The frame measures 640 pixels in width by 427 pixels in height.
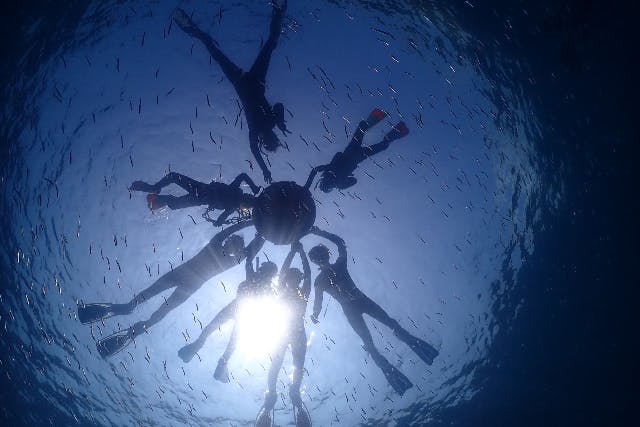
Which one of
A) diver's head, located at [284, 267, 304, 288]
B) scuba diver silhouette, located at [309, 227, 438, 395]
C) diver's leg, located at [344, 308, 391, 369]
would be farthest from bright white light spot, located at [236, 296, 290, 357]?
diver's leg, located at [344, 308, 391, 369]

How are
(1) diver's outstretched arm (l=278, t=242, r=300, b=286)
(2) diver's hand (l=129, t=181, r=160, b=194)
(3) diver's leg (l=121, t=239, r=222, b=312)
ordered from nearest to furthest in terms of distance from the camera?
(2) diver's hand (l=129, t=181, r=160, b=194) < (1) diver's outstretched arm (l=278, t=242, r=300, b=286) < (3) diver's leg (l=121, t=239, r=222, b=312)

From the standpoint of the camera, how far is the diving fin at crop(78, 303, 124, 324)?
7773 mm

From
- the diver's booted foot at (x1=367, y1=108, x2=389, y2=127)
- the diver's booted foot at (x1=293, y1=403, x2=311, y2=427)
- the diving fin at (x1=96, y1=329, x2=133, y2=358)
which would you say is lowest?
the diver's booted foot at (x1=293, y1=403, x2=311, y2=427)

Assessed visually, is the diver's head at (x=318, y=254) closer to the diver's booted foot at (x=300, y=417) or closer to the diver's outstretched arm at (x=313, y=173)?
the diver's outstretched arm at (x=313, y=173)

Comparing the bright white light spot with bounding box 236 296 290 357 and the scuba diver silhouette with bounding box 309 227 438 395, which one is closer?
the scuba diver silhouette with bounding box 309 227 438 395

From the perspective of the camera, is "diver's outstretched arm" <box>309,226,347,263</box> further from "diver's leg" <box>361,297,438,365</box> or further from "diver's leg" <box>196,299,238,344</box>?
"diver's leg" <box>196,299,238,344</box>

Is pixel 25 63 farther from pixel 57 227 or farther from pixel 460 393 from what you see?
pixel 460 393

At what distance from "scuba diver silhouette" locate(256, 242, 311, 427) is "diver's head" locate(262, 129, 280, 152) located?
1986 mm

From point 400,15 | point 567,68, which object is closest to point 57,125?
point 400,15

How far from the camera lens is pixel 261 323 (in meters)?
11.7

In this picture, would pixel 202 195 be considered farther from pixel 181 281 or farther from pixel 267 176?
pixel 181 281

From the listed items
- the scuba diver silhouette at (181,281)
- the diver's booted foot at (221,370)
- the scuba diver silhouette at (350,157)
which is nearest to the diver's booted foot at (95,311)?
the scuba diver silhouette at (181,281)

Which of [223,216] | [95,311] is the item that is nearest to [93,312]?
[95,311]

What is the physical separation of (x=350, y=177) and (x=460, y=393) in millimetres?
14017
